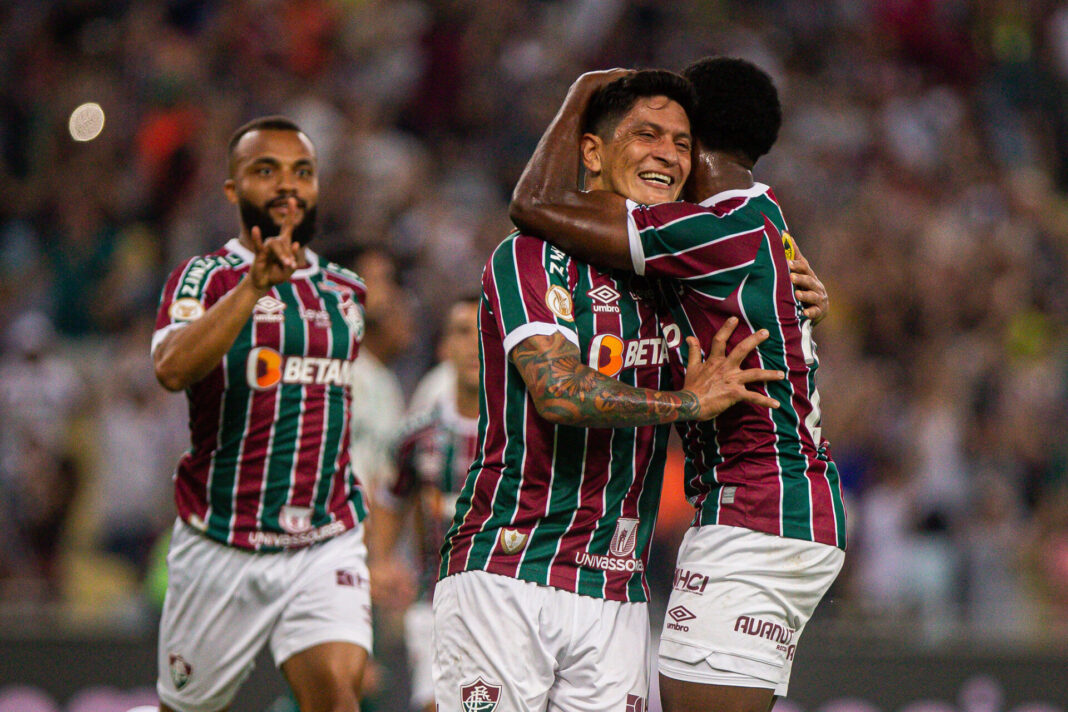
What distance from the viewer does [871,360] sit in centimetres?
1009

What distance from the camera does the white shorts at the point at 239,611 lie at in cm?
487

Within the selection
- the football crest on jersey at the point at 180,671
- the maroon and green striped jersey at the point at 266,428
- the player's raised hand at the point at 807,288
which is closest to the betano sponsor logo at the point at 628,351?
the player's raised hand at the point at 807,288

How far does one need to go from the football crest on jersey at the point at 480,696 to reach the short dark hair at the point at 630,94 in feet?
5.34

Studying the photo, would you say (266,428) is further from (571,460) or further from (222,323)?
(571,460)

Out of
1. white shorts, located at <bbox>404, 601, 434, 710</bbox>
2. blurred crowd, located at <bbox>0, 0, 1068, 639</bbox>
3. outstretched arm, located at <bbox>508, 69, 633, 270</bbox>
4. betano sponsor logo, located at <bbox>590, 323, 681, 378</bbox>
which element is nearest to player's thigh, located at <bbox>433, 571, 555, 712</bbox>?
betano sponsor logo, located at <bbox>590, 323, 681, 378</bbox>

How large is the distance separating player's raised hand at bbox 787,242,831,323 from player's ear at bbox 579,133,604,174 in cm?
64

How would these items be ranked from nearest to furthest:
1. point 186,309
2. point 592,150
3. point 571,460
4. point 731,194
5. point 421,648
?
point 571,460 → point 731,194 → point 592,150 → point 186,309 → point 421,648

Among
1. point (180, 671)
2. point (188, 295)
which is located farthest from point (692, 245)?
point (180, 671)

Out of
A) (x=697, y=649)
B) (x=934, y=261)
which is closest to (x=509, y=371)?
(x=697, y=649)

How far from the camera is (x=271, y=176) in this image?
510 centimetres

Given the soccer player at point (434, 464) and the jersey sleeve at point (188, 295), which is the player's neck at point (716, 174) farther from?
the soccer player at point (434, 464)

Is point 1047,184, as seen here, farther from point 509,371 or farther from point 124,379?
point 509,371

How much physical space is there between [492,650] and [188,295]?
1927 mm

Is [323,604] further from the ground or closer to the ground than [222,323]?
closer to the ground
